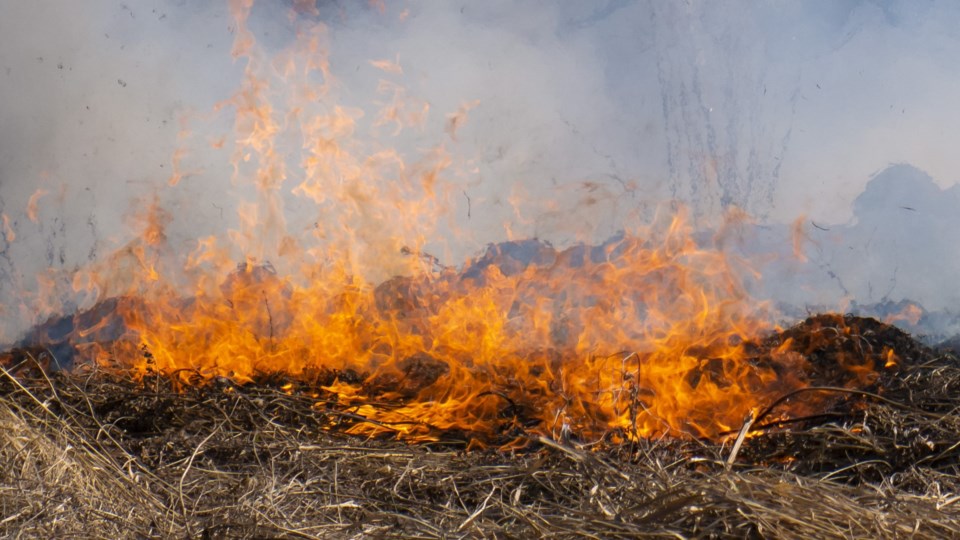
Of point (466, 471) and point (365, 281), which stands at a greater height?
point (466, 471)

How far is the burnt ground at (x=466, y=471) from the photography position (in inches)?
102

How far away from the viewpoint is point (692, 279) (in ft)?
22.4

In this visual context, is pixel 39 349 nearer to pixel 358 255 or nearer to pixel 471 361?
pixel 358 255

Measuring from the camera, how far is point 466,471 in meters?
3.99

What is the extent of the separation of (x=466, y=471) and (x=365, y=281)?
123 inches

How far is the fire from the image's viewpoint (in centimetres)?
633

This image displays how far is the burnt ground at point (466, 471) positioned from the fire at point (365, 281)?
58 centimetres

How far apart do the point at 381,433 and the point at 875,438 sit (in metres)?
2.61

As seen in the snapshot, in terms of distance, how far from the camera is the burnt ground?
2.58 meters

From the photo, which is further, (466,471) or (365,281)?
(365,281)

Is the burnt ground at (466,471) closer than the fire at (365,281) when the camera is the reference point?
Yes

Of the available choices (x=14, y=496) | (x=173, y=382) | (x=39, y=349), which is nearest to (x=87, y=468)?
(x=14, y=496)

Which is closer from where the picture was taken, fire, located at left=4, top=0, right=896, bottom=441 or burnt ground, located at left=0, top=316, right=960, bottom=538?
burnt ground, located at left=0, top=316, right=960, bottom=538

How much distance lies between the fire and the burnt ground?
58 centimetres
